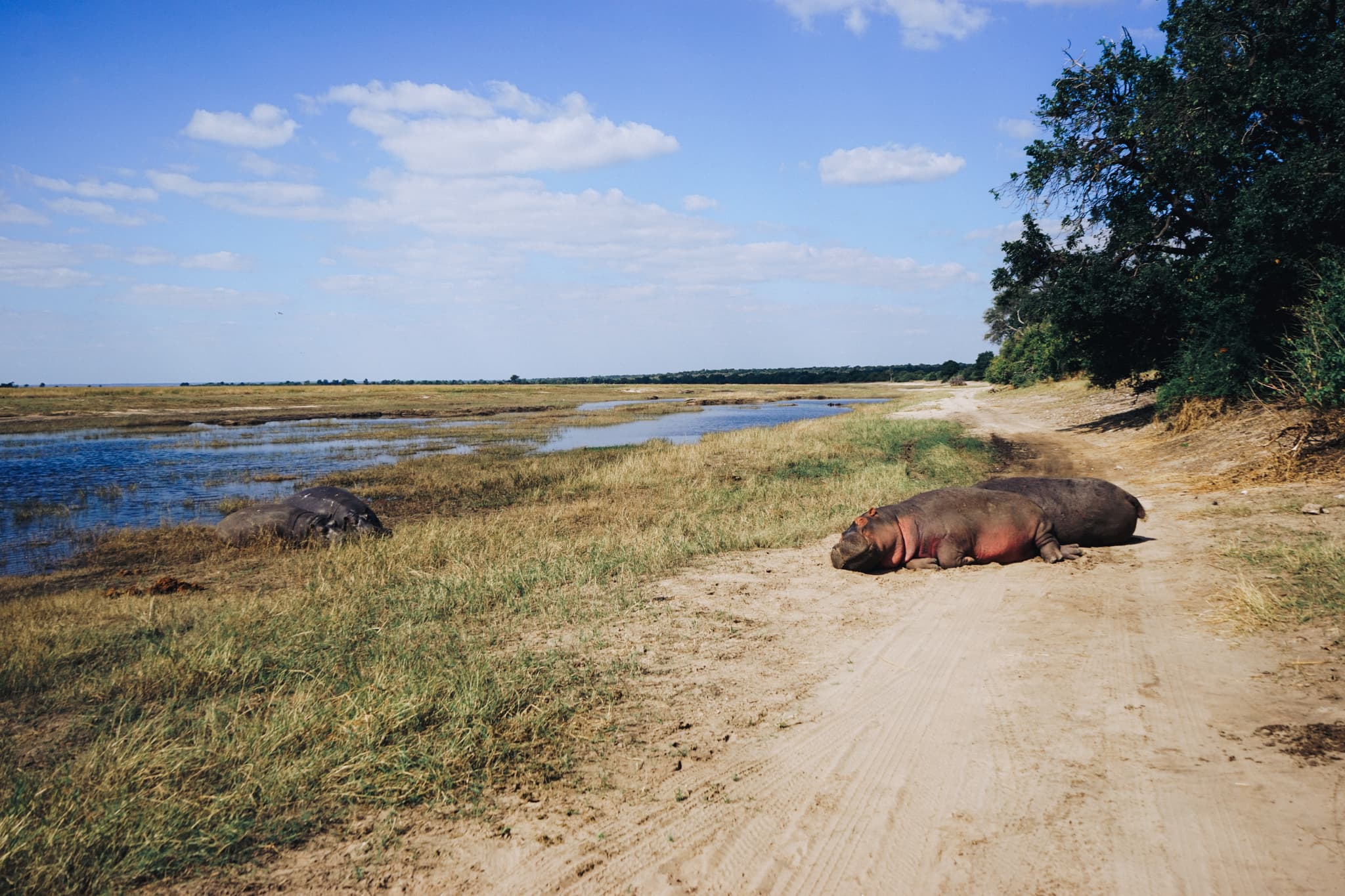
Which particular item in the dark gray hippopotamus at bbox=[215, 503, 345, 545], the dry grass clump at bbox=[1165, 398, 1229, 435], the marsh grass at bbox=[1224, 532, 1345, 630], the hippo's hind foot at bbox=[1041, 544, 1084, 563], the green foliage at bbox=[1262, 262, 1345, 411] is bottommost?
the dark gray hippopotamus at bbox=[215, 503, 345, 545]

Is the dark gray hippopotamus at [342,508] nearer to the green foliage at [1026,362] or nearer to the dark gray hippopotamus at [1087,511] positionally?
the dark gray hippopotamus at [1087,511]

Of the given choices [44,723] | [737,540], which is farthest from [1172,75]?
[44,723]

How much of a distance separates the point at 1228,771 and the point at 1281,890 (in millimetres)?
986

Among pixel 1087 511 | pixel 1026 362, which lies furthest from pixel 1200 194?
pixel 1026 362

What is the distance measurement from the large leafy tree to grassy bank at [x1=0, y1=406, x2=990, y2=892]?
38.0 ft

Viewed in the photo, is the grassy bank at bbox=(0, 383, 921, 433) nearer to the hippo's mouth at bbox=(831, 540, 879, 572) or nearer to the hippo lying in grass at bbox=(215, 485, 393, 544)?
the hippo lying in grass at bbox=(215, 485, 393, 544)

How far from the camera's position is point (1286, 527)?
8.53 metres

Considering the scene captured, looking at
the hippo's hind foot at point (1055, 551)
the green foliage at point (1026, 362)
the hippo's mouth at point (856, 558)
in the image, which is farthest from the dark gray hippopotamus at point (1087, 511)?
the green foliage at point (1026, 362)

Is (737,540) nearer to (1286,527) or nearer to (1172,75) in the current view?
(1286,527)

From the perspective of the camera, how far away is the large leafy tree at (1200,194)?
A: 51.3ft

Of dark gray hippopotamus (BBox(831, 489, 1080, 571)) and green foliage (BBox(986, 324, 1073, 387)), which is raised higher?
green foliage (BBox(986, 324, 1073, 387))

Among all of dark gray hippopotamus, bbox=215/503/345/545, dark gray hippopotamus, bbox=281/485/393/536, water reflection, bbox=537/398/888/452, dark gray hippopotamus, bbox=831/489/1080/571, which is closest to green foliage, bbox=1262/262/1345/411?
dark gray hippopotamus, bbox=831/489/1080/571

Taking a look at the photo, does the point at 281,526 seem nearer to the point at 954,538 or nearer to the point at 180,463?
the point at 954,538

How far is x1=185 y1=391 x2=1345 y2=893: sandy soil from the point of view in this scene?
11.0 ft
